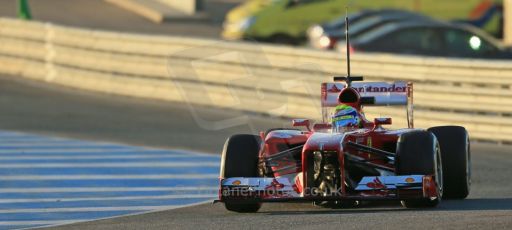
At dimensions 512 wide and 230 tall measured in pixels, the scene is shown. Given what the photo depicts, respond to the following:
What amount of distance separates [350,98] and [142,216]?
6.96 feet

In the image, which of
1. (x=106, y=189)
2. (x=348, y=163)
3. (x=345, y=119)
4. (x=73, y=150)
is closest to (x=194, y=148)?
(x=73, y=150)

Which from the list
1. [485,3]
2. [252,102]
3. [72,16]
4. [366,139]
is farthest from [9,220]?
[72,16]

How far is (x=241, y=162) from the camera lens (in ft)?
41.8

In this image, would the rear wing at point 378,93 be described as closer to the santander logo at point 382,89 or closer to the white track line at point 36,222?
the santander logo at point 382,89

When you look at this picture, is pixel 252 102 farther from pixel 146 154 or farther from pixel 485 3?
pixel 485 3

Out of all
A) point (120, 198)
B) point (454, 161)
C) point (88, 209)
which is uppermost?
point (454, 161)

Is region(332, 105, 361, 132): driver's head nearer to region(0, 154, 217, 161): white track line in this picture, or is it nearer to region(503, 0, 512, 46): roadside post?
region(0, 154, 217, 161): white track line

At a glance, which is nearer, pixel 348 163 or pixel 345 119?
pixel 348 163

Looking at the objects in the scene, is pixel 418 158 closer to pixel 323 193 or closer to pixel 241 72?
pixel 323 193

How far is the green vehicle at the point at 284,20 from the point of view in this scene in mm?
36469

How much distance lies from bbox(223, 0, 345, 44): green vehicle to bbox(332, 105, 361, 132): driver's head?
22.8 metres

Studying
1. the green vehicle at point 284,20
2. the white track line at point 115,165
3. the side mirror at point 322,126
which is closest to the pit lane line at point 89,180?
the white track line at point 115,165

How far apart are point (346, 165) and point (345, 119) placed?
89 centimetres

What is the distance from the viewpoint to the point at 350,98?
13531 millimetres
